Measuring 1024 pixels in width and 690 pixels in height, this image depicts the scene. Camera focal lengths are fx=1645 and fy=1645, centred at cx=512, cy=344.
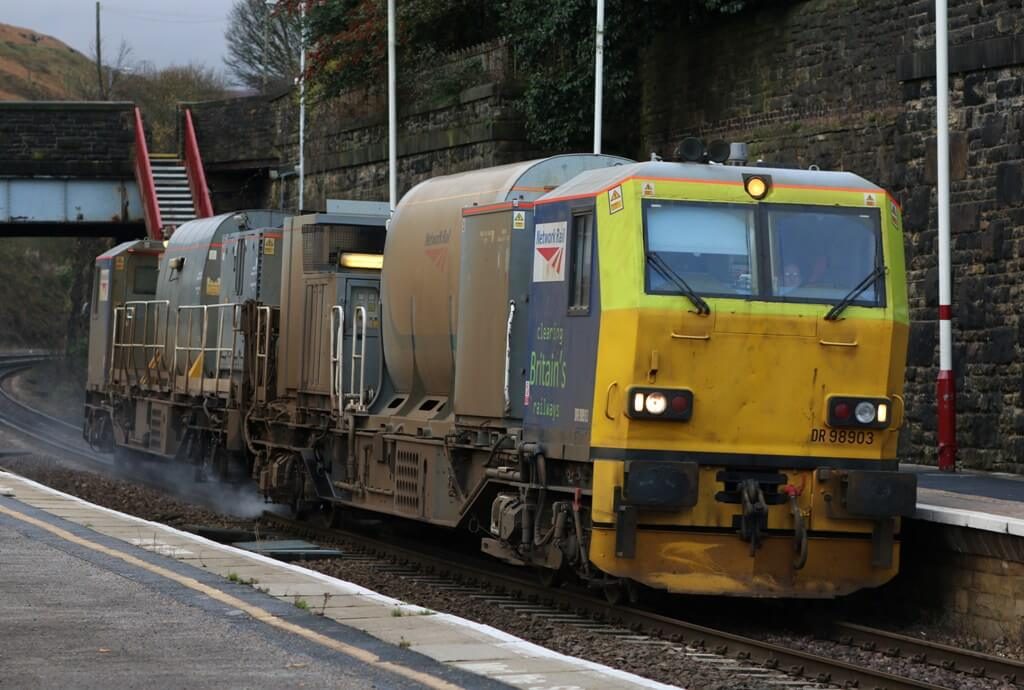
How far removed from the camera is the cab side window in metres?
12.3

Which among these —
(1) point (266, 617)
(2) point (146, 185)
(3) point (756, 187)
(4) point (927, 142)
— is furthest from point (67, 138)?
(1) point (266, 617)

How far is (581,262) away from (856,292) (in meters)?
2.07

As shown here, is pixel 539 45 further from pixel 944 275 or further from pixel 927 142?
pixel 944 275

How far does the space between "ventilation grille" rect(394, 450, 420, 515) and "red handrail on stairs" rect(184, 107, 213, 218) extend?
26756mm

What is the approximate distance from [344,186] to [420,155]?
483 cm

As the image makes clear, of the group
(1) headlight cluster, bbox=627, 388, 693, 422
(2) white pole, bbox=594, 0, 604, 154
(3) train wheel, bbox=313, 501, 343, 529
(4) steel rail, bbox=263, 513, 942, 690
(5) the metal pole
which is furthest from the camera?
(2) white pole, bbox=594, 0, 604, 154

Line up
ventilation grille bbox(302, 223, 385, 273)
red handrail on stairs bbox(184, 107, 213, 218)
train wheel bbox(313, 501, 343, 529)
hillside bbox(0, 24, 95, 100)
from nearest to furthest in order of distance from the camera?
ventilation grille bbox(302, 223, 385, 273) < train wheel bbox(313, 501, 343, 529) < red handrail on stairs bbox(184, 107, 213, 218) < hillside bbox(0, 24, 95, 100)

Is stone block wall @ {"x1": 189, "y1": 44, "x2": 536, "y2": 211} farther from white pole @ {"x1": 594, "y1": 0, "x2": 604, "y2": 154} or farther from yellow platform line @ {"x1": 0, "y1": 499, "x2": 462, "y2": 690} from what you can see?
yellow platform line @ {"x1": 0, "y1": 499, "x2": 462, "y2": 690}

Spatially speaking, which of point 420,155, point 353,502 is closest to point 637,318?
point 353,502

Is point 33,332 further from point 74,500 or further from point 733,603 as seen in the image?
point 733,603

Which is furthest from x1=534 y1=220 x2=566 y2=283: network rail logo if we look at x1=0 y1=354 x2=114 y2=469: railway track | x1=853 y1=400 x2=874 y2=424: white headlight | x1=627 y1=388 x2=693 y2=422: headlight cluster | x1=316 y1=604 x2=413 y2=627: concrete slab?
x1=0 y1=354 x2=114 y2=469: railway track

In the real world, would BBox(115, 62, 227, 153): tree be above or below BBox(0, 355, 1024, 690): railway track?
above

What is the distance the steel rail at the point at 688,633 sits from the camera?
10336mm

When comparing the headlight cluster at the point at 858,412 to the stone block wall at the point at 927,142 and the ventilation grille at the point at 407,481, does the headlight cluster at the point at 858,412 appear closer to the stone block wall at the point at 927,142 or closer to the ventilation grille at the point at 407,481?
the ventilation grille at the point at 407,481
